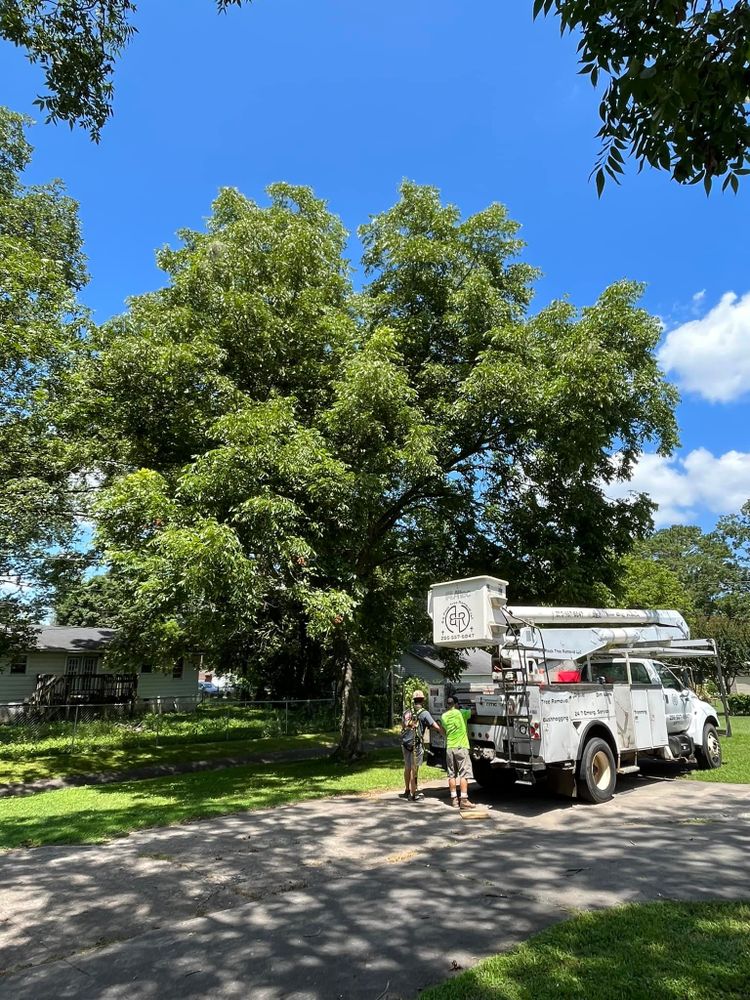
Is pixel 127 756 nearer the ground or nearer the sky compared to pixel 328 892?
nearer the ground

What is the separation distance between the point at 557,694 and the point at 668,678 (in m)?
4.51

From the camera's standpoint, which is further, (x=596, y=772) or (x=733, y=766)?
(x=733, y=766)

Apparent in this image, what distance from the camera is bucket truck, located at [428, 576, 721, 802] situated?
9289 millimetres

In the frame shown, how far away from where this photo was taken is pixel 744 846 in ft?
22.8

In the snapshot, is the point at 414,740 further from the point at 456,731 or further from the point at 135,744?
the point at 135,744

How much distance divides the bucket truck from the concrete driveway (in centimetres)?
81

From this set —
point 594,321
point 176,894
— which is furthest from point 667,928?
point 594,321

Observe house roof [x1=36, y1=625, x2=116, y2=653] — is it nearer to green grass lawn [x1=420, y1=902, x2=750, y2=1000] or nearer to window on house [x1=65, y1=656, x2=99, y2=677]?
window on house [x1=65, y1=656, x2=99, y2=677]

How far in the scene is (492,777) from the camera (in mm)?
11141

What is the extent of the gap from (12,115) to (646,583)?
34892 mm

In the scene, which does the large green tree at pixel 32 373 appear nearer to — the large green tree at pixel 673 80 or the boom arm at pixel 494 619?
the boom arm at pixel 494 619

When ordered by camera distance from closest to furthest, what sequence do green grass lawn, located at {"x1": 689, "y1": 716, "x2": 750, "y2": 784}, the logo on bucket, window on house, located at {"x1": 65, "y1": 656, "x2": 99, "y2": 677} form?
1. the logo on bucket
2. green grass lawn, located at {"x1": 689, "y1": 716, "x2": 750, "y2": 784}
3. window on house, located at {"x1": 65, "y1": 656, "x2": 99, "y2": 677}

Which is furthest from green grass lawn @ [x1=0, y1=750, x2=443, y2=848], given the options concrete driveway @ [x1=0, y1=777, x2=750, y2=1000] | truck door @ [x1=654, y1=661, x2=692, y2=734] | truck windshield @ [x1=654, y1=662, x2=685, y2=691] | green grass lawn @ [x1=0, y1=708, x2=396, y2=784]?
truck windshield @ [x1=654, y1=662, x2=685, y2=691]

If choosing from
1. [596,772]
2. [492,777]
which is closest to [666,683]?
[596,772]
